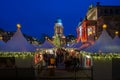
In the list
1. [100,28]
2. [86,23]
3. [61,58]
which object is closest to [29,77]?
[61,58]

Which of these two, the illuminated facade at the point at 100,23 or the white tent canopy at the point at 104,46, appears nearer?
the white tent canopy at the point at 104,46

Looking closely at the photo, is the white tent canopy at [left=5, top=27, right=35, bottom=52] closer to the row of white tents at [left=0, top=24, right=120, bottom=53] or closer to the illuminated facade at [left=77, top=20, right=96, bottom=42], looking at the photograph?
the row of white tents at [left=0, top=24, right=120, bottom=53]

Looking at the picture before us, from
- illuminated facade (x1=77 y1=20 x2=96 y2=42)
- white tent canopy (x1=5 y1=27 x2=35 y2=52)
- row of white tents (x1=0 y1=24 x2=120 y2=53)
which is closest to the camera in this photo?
row of white tents (x1=0 y1=24 x2=120 y2=53)

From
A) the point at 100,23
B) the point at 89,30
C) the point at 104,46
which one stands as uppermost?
the point at 100,23

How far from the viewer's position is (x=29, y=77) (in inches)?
933

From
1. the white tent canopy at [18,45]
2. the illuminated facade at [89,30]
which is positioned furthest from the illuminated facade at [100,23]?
the white tent canopy at [18,45]

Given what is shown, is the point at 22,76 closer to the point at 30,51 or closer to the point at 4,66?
the point at 4,66

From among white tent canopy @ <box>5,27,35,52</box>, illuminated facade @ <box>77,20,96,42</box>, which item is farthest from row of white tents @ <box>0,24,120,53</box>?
illuminated facade @ <box>77,20,96,42</box>

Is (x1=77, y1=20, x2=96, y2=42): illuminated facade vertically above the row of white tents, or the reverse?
(x1=77, y1=20, x2=96, y2=42): illuminated facade

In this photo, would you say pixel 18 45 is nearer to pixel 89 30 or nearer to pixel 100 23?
pixel 100 23

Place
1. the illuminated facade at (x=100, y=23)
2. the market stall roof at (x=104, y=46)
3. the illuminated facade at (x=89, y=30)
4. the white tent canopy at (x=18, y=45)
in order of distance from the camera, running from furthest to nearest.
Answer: the illuminated facade at (x=89, y=30)
the illuminated facade at (x=100, y=23)
the white tent canopy at (x=18, y=45)
the market stall roof at (x=104, y=46)

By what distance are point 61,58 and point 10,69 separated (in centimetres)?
2477

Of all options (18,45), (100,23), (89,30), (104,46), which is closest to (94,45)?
(104,46)

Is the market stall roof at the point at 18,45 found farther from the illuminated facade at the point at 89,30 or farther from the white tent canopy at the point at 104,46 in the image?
the illuminated facade at the point at 89,30
